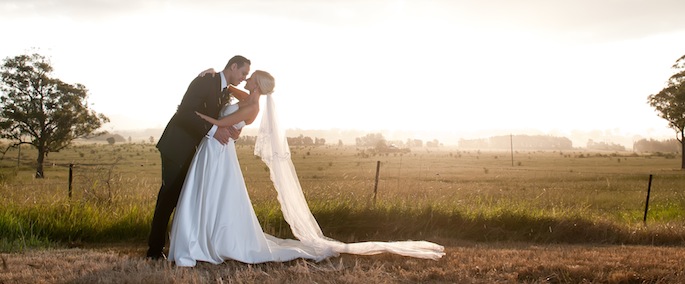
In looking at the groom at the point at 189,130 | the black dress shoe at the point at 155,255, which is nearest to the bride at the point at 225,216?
the groom at the point at 189,130

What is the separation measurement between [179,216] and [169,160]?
0.63 meters

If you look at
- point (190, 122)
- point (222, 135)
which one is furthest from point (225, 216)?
point (190, 122)

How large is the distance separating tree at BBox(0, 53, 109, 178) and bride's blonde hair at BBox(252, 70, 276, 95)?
157 ft

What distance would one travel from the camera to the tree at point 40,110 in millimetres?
48562

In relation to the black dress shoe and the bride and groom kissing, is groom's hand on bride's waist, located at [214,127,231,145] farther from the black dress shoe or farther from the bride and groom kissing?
the black dress shoe

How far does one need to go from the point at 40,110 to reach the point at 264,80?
162 ft

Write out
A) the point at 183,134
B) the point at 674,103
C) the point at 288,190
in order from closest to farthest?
the point at 183,134, the point at 288,190, the point at 674,103

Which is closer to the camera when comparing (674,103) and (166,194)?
(166,194)

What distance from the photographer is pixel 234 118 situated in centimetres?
646

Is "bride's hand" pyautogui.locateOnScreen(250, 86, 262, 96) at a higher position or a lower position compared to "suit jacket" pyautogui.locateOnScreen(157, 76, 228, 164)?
higher

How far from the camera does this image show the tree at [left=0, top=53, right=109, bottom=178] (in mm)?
48562

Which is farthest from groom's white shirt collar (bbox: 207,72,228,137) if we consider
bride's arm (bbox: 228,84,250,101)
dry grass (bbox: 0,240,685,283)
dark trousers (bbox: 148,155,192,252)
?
dry grass (bbox: 0,240,685,283)

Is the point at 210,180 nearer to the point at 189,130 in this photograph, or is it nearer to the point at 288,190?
the point at 189,130

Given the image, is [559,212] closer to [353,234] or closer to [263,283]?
[353,234]
